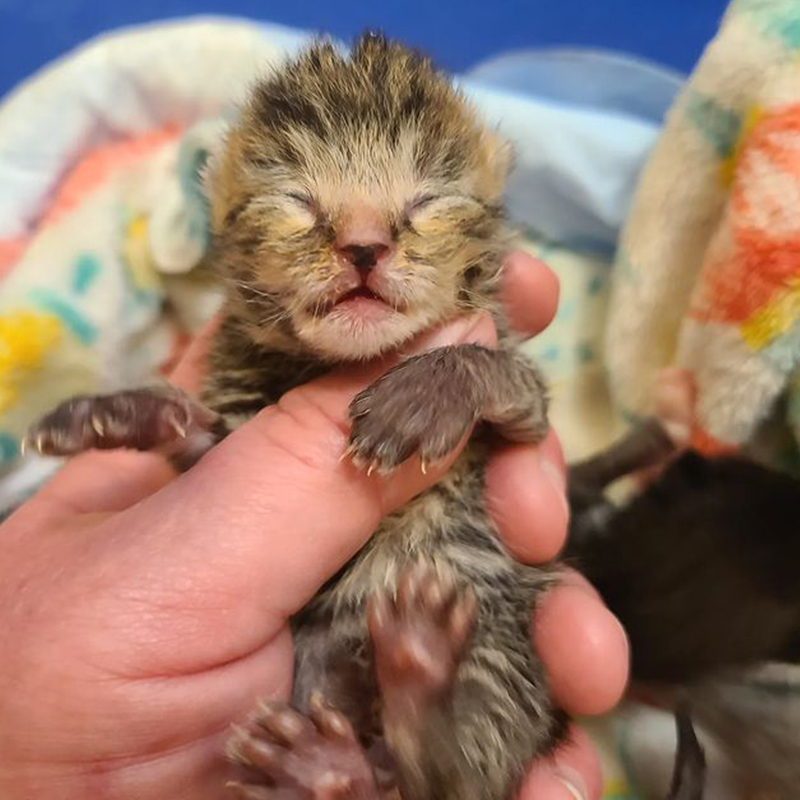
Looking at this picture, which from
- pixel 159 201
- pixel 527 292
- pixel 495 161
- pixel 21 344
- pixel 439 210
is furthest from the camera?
pixel 159 201

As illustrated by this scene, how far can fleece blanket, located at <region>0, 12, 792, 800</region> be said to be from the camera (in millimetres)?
2182

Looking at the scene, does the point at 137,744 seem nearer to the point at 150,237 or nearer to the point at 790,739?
the point at 790,739

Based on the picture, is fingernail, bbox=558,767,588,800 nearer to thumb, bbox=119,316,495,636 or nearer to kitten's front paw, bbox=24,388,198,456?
thumb, bbox=119,316,495,636

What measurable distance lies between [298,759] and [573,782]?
0.40 m

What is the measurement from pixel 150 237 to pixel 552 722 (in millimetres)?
1408

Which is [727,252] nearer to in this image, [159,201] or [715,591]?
[715,591]

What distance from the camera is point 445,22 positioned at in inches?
109

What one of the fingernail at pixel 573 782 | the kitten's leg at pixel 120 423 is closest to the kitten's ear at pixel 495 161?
the kitten's leg at pixel 120 423

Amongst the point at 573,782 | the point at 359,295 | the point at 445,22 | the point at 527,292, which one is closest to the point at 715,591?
the point at 573,782

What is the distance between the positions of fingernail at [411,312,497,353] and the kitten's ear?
173mm

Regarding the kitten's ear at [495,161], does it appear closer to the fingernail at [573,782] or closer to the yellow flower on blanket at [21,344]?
the fingernail at [573,782]

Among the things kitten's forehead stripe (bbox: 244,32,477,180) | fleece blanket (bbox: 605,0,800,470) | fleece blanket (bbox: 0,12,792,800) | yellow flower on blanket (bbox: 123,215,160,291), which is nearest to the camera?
kitten's forehead stripe (bbox: 244,32,477,180)

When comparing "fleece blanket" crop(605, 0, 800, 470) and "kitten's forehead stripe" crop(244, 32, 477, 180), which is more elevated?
"kitten's forehead stripe" crop(244, 32, 477, 180)

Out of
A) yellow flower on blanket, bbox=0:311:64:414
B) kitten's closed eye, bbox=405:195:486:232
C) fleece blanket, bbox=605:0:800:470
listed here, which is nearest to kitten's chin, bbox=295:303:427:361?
kitten's closed eye, bbox=405:195:486:232
